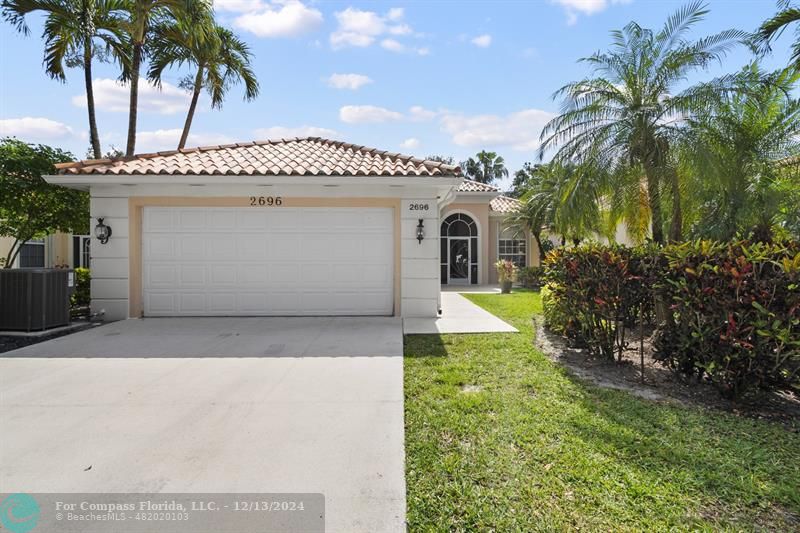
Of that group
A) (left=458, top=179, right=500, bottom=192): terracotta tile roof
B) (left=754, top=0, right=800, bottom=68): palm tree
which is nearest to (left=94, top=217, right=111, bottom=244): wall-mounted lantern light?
(left=754, top=0, right=800, bottom=68): palm tree

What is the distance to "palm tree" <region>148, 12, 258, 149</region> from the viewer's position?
1421 cm

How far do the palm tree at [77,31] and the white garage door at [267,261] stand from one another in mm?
6258

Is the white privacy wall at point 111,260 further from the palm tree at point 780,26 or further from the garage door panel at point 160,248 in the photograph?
the palm tree at point 780,26

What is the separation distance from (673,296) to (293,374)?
16.4 ft

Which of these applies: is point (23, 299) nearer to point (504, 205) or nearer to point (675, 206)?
point (675, 206)

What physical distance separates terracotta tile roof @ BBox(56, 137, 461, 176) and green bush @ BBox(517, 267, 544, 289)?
11417 millimetres

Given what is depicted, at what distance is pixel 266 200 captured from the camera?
10031mm

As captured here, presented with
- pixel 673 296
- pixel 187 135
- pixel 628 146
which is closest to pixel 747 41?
pixel 628 146

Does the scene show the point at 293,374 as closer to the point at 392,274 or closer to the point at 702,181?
the point at 392,274

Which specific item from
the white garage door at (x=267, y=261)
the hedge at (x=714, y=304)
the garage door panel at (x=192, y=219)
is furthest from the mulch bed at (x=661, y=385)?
the garage door panel at (x=192, y=219)

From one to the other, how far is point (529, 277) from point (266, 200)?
14071 mm

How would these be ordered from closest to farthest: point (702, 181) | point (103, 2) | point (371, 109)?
point (702, 181), point (103, 2), point (371, 109)

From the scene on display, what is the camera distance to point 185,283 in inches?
395

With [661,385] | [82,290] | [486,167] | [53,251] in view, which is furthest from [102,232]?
[486,167]
